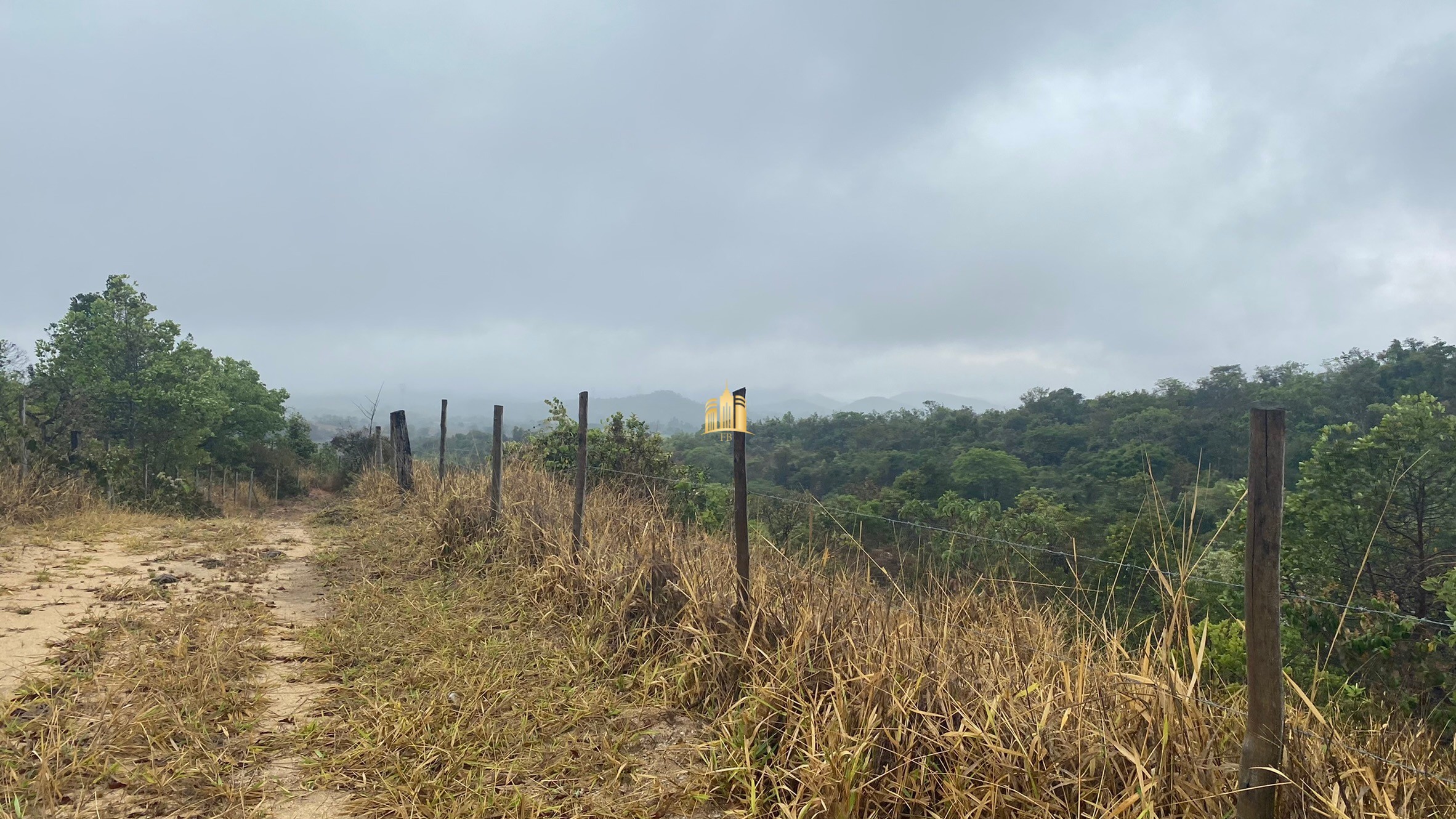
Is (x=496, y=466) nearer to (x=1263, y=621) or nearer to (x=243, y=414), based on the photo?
(x=1263, y=621)

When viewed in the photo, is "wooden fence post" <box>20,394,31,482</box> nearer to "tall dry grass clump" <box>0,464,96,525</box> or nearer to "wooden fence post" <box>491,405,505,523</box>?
"tall dry grass clump" <box>0,464,96,525</box>

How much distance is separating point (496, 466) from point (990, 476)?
27234mm

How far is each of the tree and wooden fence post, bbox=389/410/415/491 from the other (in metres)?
13.1

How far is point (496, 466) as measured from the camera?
6945mm

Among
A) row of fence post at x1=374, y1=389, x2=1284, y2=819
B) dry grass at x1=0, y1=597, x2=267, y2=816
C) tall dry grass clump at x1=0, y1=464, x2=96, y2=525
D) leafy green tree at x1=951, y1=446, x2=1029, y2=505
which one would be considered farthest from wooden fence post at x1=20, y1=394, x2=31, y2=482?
leafy green tree at x1=951, y1=446, x2=1029, y2=505

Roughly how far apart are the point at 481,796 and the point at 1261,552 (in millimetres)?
2730

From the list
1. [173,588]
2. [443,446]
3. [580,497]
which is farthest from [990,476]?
[173,588]

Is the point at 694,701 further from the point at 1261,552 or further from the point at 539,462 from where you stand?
the point at 539,462

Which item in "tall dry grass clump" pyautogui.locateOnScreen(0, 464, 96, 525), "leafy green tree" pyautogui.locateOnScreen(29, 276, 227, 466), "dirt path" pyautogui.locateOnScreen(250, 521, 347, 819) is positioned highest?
"leafy green tree" pyautogui.locateOnScreen(29, 276, 227, 466)

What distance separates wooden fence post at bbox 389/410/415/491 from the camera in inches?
446

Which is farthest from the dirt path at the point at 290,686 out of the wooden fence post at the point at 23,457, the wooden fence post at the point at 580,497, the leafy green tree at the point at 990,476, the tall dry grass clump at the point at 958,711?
the leafy green tree at the point at 990,476

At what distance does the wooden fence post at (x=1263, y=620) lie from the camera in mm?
1779

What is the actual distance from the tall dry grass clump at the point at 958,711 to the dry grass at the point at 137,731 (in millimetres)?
1835

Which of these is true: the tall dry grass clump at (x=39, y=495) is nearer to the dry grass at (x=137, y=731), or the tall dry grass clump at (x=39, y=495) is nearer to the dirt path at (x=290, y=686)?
the dirt path at (x=290, y=686)
